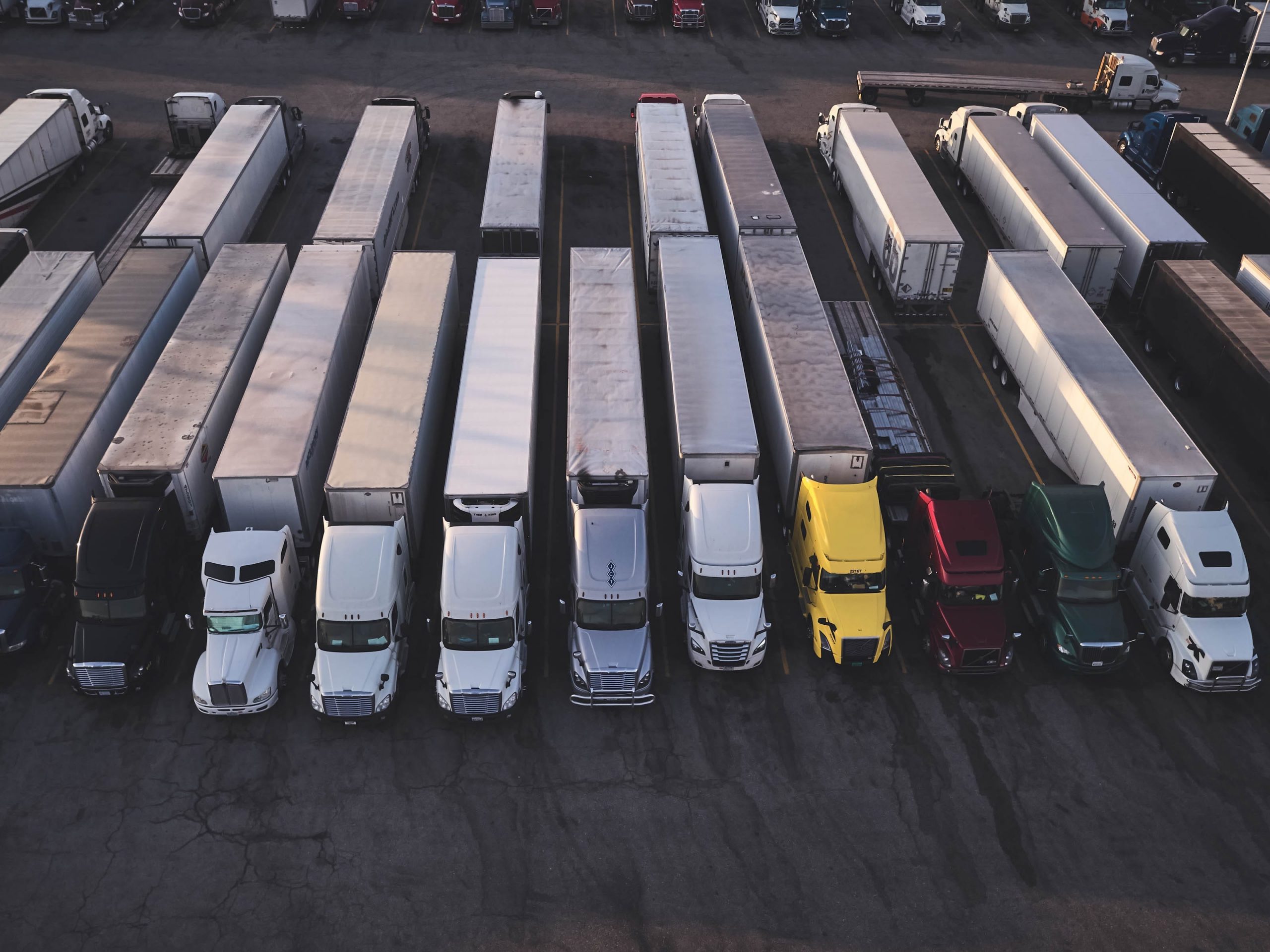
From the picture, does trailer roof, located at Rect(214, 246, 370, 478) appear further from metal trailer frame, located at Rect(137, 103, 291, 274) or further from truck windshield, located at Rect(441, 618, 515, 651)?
truck windshield, located at Rect(441, 618, 515, 651)

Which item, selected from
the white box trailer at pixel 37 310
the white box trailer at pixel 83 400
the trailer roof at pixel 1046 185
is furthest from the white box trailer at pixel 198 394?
the trailer roof at pixel 1046 185

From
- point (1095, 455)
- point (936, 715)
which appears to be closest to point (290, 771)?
point (936, 715)

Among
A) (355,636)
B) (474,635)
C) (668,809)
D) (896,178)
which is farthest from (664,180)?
(668,809)

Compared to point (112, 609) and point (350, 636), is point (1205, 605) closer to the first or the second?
point (350, 636)

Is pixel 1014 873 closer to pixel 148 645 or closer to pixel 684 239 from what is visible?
pixel 148 645

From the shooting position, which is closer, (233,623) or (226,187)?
(233,623)

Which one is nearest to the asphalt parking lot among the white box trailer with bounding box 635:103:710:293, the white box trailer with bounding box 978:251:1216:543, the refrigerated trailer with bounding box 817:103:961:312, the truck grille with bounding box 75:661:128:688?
the truck grille with bounding box 75:661:128:688
